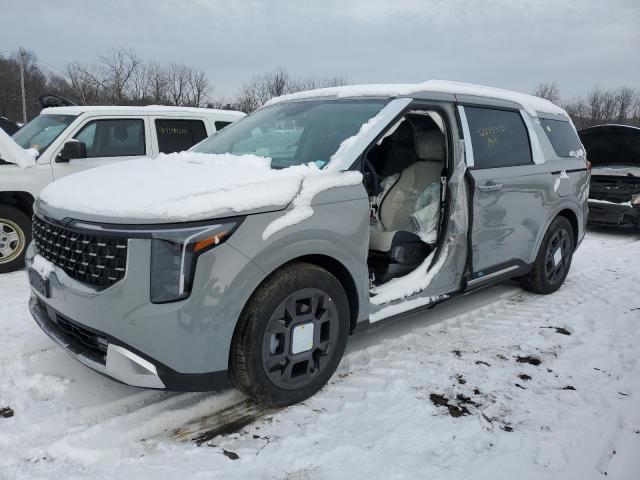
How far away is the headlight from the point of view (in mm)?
2246

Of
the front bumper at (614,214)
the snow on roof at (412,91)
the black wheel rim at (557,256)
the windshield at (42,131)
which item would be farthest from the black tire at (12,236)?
the front bumper at (614,214)

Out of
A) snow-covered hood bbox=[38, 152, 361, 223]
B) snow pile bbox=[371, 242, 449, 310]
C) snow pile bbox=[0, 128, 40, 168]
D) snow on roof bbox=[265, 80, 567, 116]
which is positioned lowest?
snow pile bbox=[371, 242, 449, 310]

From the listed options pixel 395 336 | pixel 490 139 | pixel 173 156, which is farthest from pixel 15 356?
pixel 490 139

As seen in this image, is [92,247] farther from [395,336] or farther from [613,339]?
[613,339]

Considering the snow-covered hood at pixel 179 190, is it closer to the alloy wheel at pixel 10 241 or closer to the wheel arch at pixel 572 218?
the alloy wheel at pixel 10 241

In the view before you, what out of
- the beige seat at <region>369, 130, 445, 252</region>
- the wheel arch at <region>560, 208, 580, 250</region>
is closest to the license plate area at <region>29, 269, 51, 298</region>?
the beige seat at <region>369, 130, 445, 252</region>

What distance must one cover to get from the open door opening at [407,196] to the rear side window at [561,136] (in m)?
1.43

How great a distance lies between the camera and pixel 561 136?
505 centimetres

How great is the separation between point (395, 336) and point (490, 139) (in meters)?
1.78

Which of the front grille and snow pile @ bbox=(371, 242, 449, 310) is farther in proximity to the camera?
snow pile @ bbox=(371, 242, 449, 310)

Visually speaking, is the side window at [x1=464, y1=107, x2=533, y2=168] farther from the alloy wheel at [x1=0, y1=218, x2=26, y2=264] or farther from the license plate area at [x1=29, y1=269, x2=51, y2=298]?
the alloy wheel at [x1=0, y1=218, x2=26, y2=264]

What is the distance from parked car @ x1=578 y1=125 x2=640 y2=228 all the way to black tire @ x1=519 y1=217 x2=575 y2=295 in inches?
152

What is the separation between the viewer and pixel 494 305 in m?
4.64

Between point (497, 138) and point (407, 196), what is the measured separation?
88 cm
